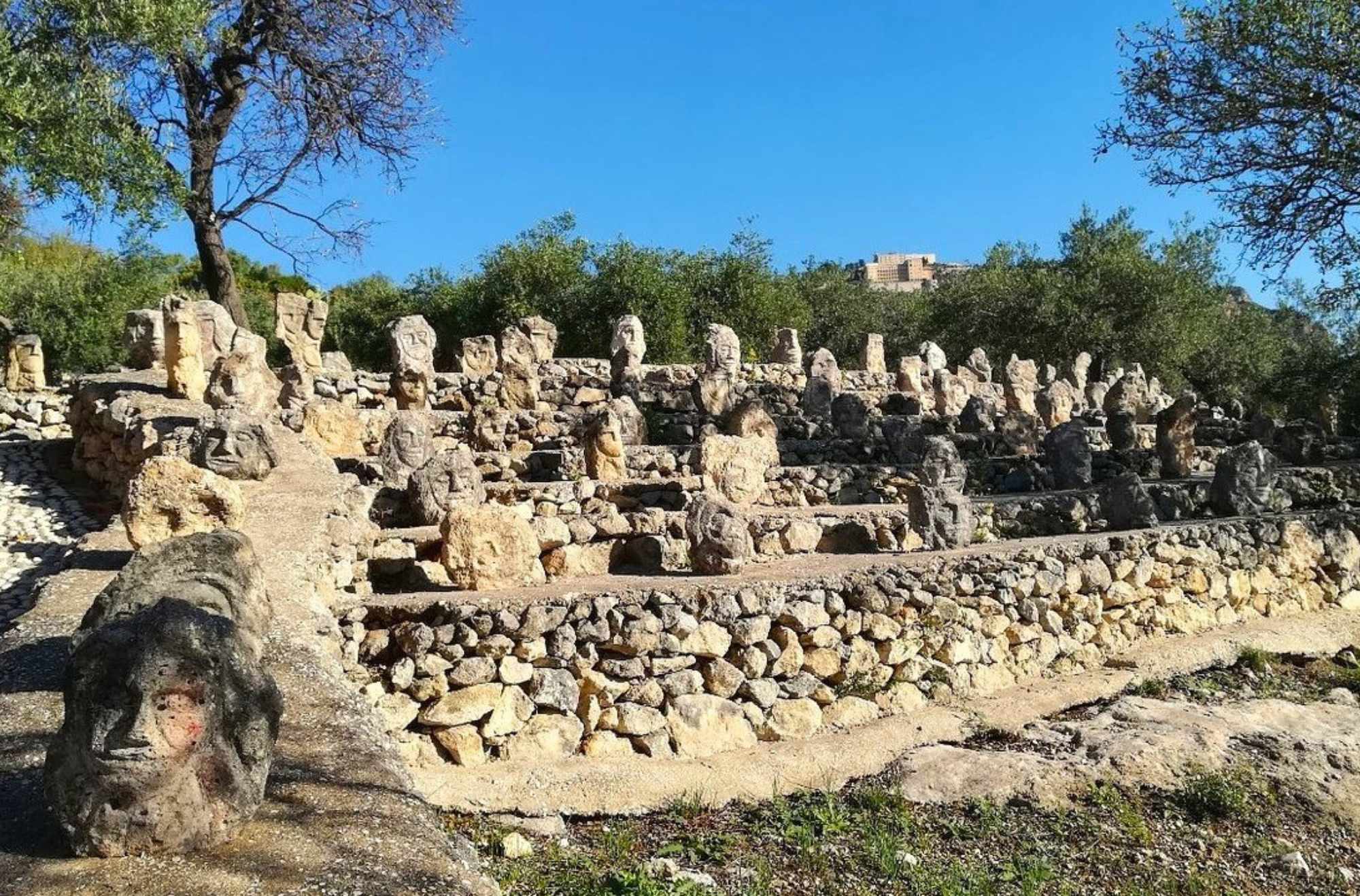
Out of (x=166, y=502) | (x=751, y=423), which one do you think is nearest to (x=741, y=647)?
(x=166, y=502)

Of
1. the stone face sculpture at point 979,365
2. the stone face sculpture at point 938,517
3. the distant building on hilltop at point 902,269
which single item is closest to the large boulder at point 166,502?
the stone face sculpture at point 938,517

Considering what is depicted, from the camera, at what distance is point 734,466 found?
12.5 meters

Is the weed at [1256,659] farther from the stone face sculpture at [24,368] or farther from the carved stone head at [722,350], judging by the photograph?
the stone face sculpture at [24,368]

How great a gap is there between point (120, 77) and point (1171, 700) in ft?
46.5

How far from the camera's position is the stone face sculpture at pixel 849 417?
17.6 meters

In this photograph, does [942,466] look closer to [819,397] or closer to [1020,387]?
[819,397]

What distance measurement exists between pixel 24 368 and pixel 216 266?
3647 mm

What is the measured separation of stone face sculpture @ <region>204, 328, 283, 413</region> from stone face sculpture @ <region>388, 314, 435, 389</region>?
262cm

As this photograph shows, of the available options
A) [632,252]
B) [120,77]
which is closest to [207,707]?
[120,77]

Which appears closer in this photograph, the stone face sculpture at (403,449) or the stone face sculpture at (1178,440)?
A: the stone face sculpture at (403,449)

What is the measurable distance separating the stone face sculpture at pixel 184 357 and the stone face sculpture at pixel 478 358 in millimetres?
5311

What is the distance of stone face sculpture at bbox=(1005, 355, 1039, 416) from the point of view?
22703 mm

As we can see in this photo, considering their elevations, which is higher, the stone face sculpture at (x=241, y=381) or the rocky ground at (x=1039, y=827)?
the stone face sculpture at (x=241, y=381)

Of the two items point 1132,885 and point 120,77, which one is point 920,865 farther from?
point 120,77
